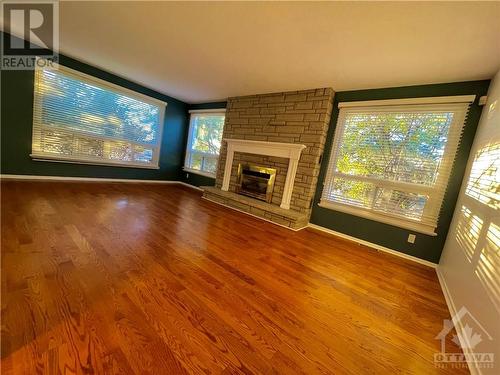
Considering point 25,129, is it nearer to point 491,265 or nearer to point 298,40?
point 298,40

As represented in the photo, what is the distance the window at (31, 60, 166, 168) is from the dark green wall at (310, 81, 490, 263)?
4.34m

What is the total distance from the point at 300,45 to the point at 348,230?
275 centimetres

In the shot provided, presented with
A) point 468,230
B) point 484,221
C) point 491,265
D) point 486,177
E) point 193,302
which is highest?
point 486,177

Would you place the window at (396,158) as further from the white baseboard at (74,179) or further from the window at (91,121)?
the window at (91,121)

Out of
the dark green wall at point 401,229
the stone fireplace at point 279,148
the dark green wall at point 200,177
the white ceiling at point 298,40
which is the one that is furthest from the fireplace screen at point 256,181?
the white ceiling at point 298,40

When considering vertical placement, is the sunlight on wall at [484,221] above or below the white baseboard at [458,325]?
above

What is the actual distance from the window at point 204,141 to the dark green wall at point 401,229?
2843 mm

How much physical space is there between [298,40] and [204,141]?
150 inches

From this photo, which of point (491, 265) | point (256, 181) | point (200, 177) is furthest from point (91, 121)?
point (491, 265)

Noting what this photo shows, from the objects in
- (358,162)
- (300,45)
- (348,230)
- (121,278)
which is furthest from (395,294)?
(300,45)

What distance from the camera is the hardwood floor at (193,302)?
997 mm

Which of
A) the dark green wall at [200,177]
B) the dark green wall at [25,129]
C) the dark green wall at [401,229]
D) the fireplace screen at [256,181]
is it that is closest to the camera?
the dark green wall at [401,229]

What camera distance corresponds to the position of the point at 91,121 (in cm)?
418

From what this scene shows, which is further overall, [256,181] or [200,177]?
[200,177]
